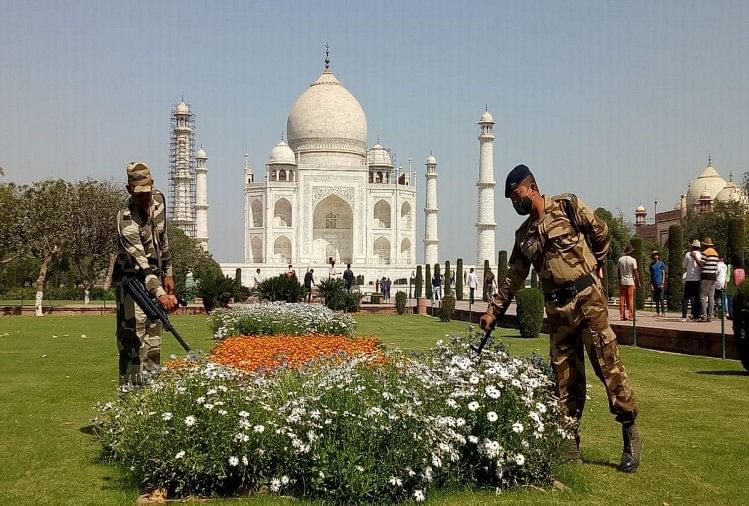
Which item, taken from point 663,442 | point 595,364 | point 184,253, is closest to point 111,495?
point 595,364

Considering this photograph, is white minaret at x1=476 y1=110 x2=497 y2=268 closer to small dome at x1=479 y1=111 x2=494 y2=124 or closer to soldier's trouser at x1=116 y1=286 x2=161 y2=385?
small dome at x1=479 y1=111 x2=494 y2=124

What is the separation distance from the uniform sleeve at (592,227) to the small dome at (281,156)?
46.1 m

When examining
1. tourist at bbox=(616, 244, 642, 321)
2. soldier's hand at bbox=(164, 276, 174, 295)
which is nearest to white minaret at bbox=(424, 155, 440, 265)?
tourist at bbox=(616, 244, 642, 321)

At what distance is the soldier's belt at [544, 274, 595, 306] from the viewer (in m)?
4.31

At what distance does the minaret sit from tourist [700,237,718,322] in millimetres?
43153

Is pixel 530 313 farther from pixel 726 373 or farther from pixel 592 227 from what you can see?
pixel 592 227

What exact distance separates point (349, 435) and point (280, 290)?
14.8m

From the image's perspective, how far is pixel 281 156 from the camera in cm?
5000

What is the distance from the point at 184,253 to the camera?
1459 inches

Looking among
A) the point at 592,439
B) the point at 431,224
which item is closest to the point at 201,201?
the point at 431,224

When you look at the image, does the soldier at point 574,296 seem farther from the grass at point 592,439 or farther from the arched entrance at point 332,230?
the arched entrance at point 332,230

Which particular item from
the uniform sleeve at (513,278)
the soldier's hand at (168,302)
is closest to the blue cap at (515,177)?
the uniform sleeve at (513,278)

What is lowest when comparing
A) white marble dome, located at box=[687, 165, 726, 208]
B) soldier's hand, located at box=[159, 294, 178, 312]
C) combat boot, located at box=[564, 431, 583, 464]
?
combat boot, located at box=[564, 431, 583, 464]

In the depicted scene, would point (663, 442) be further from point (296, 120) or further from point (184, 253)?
point (296, 120)
